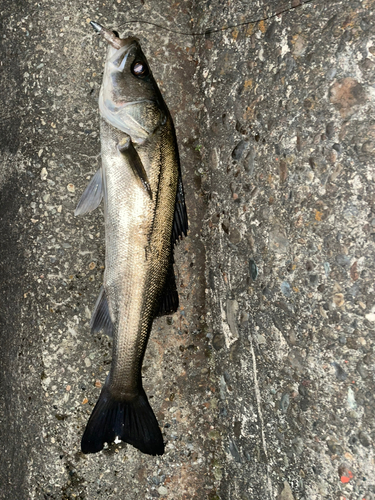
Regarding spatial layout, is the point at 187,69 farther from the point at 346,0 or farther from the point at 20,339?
the point at 20,339

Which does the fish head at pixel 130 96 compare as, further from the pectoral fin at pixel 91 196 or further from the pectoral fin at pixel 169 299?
the pectoral fin at pixel 169 299

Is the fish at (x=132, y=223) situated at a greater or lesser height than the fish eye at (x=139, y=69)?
lesser

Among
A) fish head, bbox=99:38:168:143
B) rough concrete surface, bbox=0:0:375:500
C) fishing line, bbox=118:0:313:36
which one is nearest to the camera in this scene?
rough concrete surface, bbox=0:0:375:500

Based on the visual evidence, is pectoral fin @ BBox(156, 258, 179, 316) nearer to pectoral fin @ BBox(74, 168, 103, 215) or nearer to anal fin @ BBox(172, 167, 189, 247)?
anal fin @ BBox(172, 167, 189, 247)

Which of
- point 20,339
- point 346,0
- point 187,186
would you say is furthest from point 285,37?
point 20,339

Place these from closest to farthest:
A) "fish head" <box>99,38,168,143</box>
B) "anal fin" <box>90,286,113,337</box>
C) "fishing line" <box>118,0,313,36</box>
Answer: "fishing line" <box>118,0,313,36</box> → "fish head" <box>99,38,168,143</box> → "anal fin" <box>90,286,113,337</box>

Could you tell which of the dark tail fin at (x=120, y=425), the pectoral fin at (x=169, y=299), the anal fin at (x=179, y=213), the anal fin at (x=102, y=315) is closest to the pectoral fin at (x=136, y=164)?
the anal fin at (x=179, y=213)

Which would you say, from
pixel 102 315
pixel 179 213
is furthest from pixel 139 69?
pixel 102 315

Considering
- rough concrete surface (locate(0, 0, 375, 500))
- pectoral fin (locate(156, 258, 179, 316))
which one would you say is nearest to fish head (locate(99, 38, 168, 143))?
rough concrete surface (locate(0, 0, 375, 500))
